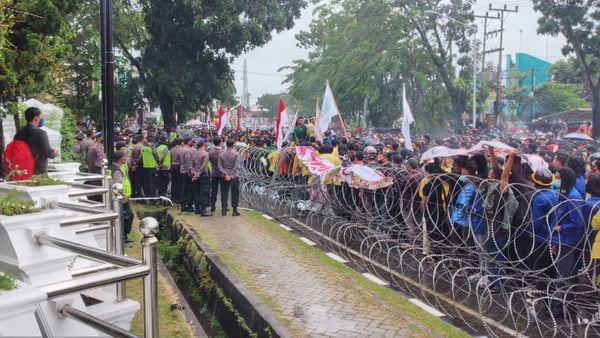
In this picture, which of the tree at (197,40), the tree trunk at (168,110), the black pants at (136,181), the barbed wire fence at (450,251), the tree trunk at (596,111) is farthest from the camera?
the tree trunk at (596,111)

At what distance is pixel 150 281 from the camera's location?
2.32 m

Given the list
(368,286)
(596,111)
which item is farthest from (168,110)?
(368,286)

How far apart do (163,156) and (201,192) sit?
2.41m

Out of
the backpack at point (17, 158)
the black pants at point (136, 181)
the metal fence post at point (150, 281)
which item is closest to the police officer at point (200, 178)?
the black pants at point (136, 181)

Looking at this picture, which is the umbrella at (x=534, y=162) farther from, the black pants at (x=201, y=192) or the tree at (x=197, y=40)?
the tree at (x=197, y=40)

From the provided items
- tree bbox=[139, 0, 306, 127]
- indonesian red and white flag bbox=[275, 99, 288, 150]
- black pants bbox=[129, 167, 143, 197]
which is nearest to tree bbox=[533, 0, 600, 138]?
tree bbox=[139, 0, 306, 127]

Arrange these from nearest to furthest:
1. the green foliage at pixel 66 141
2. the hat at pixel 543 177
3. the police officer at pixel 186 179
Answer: the hat at pixel 543 177 → the police officer at pixel 186 179 → the green foliage at pixel 66 141

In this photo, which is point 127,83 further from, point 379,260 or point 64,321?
point 64,321

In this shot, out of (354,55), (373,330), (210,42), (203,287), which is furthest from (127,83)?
(373,330)

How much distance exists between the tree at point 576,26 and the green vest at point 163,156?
727 inches

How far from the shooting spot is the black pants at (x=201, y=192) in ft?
39.5

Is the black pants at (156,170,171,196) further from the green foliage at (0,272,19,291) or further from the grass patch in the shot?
the green foliage at (0,272,19,291)

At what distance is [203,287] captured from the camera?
7.89 m

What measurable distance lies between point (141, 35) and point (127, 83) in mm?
2491
